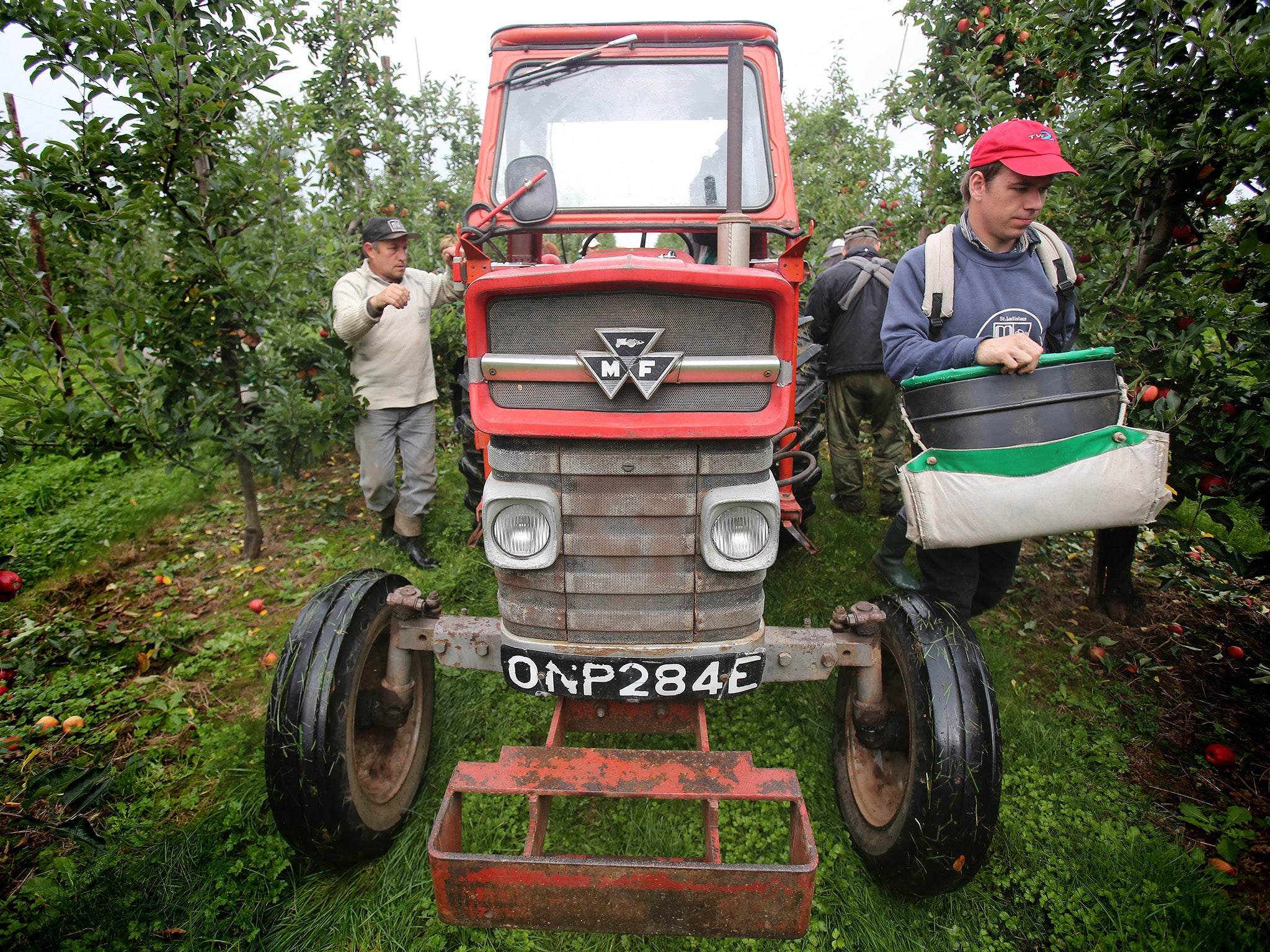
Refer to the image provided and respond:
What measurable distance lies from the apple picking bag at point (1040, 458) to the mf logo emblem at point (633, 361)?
36.5 inches

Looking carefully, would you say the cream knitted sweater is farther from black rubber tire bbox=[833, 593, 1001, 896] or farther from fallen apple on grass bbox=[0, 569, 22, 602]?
black rubber tire bbox=[833, 593, 1001, 896]

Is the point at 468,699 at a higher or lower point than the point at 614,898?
lower

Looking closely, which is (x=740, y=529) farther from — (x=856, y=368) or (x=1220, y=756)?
(x=856, y=368)

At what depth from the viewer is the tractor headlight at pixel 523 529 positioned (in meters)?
1.95

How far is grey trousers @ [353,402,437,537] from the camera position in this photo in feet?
14.5

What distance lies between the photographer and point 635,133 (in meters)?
3.09

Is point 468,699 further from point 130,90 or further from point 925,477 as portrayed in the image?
point 130,90

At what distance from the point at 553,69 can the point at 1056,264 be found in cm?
230

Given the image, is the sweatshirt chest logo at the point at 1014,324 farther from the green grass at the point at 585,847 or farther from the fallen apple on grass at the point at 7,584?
the fallen apple on grass at the point at 7,584

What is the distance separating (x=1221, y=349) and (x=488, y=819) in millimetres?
3535

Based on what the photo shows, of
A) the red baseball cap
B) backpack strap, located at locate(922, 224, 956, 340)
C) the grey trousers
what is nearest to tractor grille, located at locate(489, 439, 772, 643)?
backpack strap, located at locate(922, 224, 956, 340)

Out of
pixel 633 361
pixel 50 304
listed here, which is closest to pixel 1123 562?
pixel 633 361

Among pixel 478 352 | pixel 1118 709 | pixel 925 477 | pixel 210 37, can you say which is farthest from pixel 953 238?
pixel 210 37

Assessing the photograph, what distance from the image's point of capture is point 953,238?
247 centimetres
